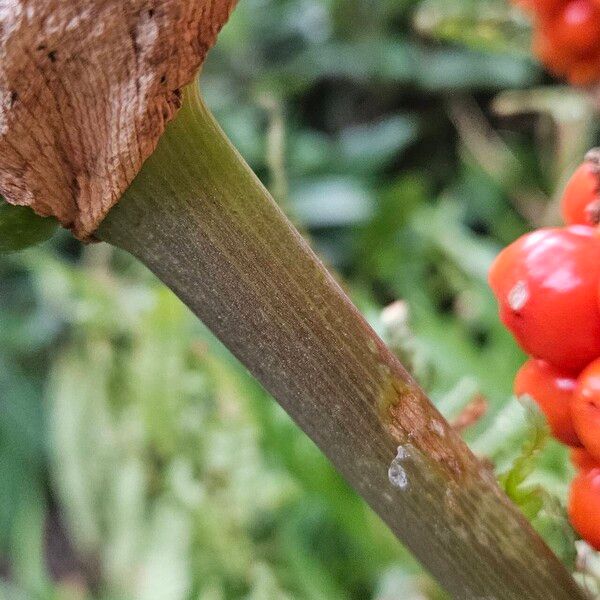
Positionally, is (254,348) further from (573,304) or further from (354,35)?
(354,35)

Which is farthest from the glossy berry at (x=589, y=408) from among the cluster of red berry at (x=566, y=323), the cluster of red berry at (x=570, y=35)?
the cluster of red berry at (x=570, y=35)

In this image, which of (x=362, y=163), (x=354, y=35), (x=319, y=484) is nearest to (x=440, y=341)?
(x=319, y=484)

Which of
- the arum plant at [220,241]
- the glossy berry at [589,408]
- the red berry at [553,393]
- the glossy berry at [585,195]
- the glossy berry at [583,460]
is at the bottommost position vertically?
the glossy berry at [583,460]

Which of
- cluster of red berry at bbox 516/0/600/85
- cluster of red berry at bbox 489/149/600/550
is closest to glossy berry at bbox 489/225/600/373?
cluster of red berry at bbox 489/149/600/550

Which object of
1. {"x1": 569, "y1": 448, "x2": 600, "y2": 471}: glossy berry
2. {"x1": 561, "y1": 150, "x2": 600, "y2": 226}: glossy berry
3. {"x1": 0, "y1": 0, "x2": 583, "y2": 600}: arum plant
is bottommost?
{"x1": 569, "y1": 448, "x2": 600, "y2": 471}: glossy berry

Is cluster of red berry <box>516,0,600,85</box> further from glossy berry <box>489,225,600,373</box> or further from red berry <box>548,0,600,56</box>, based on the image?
glossy berry <box>489,225,600,373</box>

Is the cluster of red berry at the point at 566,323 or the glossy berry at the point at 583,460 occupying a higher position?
the cluster of red berry at the point at 566,323

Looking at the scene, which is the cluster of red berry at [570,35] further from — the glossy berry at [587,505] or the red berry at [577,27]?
the glossy berry at [587,505]

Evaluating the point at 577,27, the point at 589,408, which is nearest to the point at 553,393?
the point at 589,408
